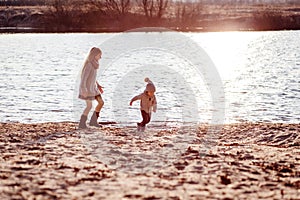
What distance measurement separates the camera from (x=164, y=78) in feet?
103

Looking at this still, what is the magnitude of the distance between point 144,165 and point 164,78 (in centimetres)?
2245

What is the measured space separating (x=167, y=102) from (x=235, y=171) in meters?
13.9

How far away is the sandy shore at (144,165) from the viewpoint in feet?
24.8

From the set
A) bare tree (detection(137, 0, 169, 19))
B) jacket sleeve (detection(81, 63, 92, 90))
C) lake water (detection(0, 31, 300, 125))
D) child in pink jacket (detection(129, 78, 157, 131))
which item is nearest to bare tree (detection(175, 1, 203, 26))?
bare tree (detection(137, 0, 169, 19))

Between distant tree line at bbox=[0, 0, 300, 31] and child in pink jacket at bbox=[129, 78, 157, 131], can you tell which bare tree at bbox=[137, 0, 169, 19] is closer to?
distant tree line at bbox=[0, 0, 300, 31]

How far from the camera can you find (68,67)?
124 ft

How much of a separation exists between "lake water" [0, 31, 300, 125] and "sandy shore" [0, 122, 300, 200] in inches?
206

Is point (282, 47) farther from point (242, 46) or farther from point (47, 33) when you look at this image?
point (47, 33)

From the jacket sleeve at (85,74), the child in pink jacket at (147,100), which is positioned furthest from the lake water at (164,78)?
the jacket sleeve at (85,74)

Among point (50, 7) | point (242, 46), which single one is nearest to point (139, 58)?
point (242, 46)

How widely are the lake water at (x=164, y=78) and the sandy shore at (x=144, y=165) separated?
206 inches

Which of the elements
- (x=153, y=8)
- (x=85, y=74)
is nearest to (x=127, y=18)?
(x=153, y=8)

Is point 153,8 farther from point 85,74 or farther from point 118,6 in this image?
point 85,74

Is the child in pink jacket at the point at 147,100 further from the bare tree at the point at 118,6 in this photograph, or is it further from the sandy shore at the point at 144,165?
the bare tree at the point at 118,6
